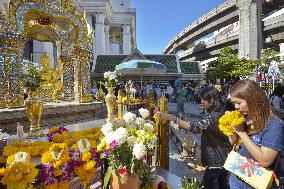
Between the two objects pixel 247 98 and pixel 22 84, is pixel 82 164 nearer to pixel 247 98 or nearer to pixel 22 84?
pixel 247 98

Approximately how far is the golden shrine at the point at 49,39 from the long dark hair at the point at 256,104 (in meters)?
6.35

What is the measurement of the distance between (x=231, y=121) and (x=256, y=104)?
250 mm

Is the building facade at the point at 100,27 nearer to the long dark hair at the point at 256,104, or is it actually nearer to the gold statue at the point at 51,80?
the gold statue at the point at 51,80

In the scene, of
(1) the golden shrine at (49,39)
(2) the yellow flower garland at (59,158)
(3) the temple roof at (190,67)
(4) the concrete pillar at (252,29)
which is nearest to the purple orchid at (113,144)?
(2) the yellow flower garland at (59,158)

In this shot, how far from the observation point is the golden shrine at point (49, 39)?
7238mm

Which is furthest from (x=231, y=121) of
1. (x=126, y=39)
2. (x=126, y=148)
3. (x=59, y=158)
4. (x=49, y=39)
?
(x=126, y=39)

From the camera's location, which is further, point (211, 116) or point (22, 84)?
point (22, 84)

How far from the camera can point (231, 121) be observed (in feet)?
8.11

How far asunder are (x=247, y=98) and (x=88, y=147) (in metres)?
1.54

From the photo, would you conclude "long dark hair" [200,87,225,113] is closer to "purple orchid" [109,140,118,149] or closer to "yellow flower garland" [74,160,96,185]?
"purple orchid" [109,140,118,149]

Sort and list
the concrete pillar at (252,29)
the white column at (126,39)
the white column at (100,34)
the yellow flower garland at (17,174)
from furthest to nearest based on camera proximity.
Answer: the white column at (126,39) < the white column at (100,34) < the concrete pillar at (252,29) < the yellow flower garland at (17,174)

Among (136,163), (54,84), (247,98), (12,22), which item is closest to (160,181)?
(136,163)

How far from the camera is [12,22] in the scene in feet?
24.0

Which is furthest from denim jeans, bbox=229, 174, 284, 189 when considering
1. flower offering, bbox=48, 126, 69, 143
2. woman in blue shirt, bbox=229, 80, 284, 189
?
flower offering, bbox=48, 126, 69, 143
